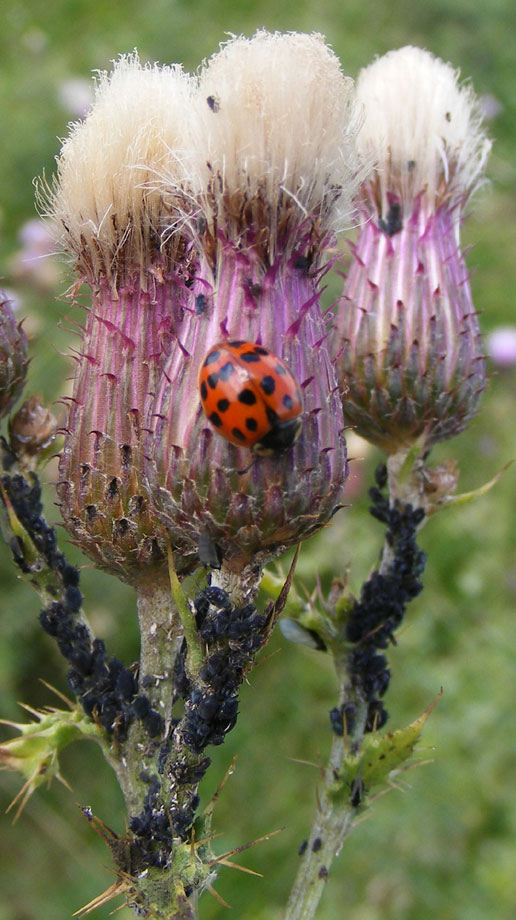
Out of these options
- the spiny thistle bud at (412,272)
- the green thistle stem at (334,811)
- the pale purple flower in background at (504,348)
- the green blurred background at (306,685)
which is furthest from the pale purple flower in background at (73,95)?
the green thistle stem at (334,811)

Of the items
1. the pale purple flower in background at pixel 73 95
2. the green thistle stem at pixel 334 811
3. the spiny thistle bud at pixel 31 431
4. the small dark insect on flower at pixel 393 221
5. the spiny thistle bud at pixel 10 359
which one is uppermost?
the pale purple flower in background at pixel 73 95

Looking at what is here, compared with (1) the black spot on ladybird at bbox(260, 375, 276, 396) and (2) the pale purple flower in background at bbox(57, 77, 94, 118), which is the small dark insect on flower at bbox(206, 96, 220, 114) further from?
(2) the pale purple flower in background at bbox(57, 77, 94, 118)

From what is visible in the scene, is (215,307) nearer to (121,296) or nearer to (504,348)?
(121,296)

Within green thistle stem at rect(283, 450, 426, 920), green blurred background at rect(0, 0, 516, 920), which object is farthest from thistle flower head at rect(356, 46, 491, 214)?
green thistle stem at rect(283, 450, 426, 920)

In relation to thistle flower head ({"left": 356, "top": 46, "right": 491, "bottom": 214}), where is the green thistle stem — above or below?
below

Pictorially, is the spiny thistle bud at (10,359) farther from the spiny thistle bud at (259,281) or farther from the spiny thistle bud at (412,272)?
the spiny thistle bud at (412,272)

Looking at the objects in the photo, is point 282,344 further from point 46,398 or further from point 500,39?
point 500,39

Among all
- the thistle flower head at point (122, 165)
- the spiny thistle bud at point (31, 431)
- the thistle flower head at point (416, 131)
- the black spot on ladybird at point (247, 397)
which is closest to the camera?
the black spot on ladybird at point (247, 397)

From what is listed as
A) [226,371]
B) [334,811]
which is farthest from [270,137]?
[334,811]
